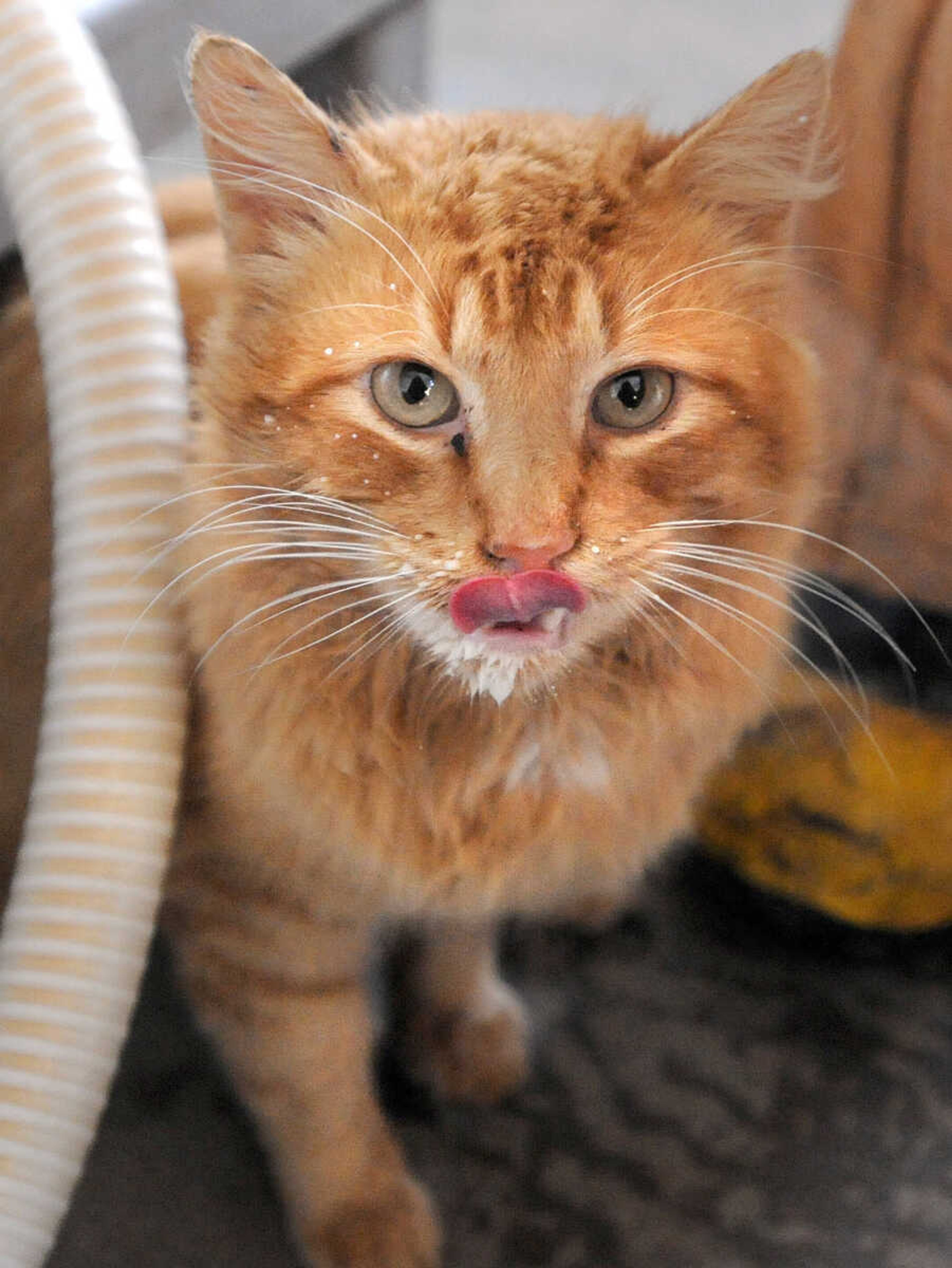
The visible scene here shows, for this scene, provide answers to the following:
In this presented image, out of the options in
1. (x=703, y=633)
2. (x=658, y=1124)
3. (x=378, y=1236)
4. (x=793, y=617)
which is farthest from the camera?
(x=658, y=1124)

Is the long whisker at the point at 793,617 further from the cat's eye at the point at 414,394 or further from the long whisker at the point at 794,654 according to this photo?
the cat's eye at the point at 414,394

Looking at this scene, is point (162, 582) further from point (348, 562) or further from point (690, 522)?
point (690, 522)

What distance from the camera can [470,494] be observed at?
2.62ft

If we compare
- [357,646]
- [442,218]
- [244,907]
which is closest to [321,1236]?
[244,907]

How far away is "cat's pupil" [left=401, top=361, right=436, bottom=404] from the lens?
0.82 meters

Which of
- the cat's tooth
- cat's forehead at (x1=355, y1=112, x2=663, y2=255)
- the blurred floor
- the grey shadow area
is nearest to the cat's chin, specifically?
the cat's tooth

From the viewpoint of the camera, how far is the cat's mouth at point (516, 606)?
770mm

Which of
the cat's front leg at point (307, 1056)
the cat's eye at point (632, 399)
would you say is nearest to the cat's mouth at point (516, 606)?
the cat's eye at point (632, 399)

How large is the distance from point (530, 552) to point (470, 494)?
2.4 inches

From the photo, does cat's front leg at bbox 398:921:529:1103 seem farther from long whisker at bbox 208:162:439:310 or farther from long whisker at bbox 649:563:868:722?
long whisker at bbox 208:162:439:310

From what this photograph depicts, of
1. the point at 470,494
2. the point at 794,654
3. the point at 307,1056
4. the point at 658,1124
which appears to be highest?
the point at 470,494

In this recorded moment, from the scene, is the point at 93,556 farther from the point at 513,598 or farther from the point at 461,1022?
the point at 461,1022

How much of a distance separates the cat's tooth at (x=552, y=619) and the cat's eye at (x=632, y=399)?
130 mm

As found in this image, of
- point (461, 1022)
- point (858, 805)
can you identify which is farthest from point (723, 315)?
point (461, 1022)
